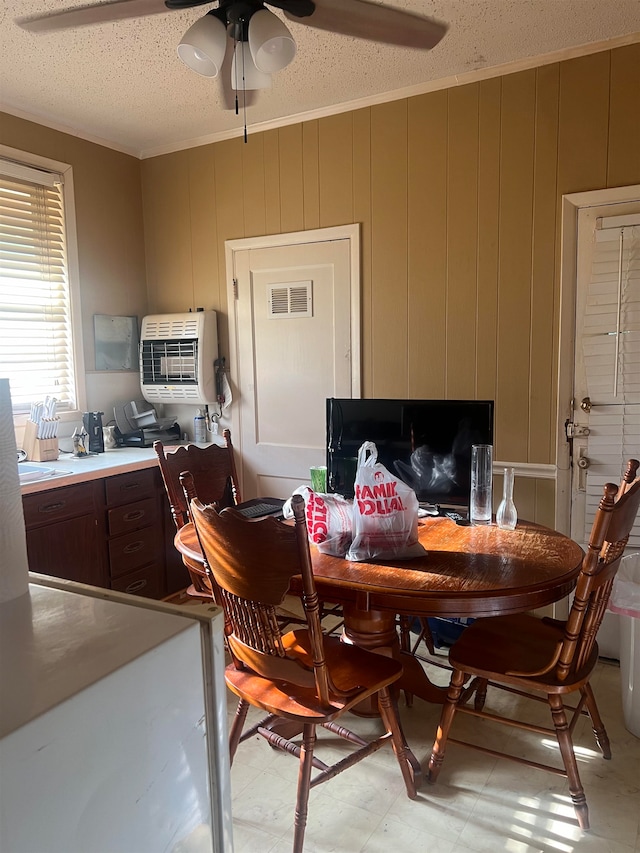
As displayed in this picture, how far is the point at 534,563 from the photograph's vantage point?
182cm

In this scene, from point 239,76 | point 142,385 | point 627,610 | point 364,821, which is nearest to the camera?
point 364,821

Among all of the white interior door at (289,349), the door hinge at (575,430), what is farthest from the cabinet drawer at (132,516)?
the door hinge at (575,430)

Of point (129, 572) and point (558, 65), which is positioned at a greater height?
point (558, 65)

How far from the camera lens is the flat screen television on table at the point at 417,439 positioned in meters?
2.35

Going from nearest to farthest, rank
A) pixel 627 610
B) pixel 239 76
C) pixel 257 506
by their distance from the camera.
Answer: pixel 239 76 → pixel 627 610 → pixel 257 506

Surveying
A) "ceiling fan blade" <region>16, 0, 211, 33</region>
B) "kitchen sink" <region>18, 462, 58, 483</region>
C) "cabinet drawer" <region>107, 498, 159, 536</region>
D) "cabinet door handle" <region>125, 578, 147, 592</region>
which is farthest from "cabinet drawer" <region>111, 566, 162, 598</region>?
"ceiling fan blade" <region>16, 0, 211, 33</region>

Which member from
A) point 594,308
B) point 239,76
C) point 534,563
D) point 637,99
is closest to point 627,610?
point 534,563

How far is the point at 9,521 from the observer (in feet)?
3.38

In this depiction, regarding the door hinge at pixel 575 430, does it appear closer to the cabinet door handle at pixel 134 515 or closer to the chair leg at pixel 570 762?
the chair leg at pixel 570 762

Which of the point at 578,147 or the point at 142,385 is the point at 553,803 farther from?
the point at 142,385

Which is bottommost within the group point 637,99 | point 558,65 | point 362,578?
point 362,578

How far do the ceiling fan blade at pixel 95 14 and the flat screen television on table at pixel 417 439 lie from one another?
5.02ft

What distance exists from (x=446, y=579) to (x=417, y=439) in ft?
2.81

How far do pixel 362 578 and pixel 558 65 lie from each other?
93.5 inches
